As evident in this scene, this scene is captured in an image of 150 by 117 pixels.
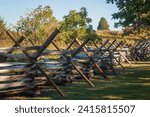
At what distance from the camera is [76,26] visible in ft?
150

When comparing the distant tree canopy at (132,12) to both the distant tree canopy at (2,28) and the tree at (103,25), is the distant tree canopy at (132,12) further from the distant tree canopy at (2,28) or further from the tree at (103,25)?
the tree at (103,25)

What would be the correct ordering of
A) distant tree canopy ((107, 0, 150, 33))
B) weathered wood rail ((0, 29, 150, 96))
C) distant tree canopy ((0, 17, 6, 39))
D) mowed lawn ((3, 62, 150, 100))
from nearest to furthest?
weathered wood rail ((0, 29, 150, 96)), mowed lawn ((3, 62, 150, 100)), distant tree canopy ((107, 0, 150, 33)), distant tree canopy ((0, 17, 6, 39))


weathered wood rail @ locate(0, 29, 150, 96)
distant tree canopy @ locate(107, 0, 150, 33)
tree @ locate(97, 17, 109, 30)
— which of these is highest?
tree @ locate(97, 17, 109, 30)

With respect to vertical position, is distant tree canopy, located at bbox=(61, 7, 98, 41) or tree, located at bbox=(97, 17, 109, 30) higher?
tree, located at bbox=(97, 17, 109, 30)

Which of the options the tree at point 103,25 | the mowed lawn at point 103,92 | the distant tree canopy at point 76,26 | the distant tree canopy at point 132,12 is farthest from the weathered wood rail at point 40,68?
the tree at point 103,25

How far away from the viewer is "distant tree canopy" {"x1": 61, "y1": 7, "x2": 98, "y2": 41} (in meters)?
43.8

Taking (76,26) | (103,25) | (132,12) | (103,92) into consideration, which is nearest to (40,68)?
(103,92)

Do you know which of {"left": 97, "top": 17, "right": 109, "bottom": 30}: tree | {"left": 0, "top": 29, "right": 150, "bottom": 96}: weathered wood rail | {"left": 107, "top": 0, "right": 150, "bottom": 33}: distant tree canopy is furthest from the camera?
{"left": 97, "top": 17, "right": 109, "bottom": 30}: tree

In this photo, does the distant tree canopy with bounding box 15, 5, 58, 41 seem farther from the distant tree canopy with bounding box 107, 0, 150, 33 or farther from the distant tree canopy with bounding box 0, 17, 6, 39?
the distant tree canopy with bounding box 107, 0, 150, 33

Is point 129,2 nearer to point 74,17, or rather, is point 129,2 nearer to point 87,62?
point 87,62

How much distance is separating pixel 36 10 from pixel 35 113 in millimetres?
43396

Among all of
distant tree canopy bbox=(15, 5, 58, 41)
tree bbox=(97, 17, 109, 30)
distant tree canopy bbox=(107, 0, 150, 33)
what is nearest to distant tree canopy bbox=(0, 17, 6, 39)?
distant tree canopy bbox=(15, 5, 58, 41)

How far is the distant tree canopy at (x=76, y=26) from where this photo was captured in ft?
144

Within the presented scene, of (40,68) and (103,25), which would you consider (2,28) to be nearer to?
(40,68)
